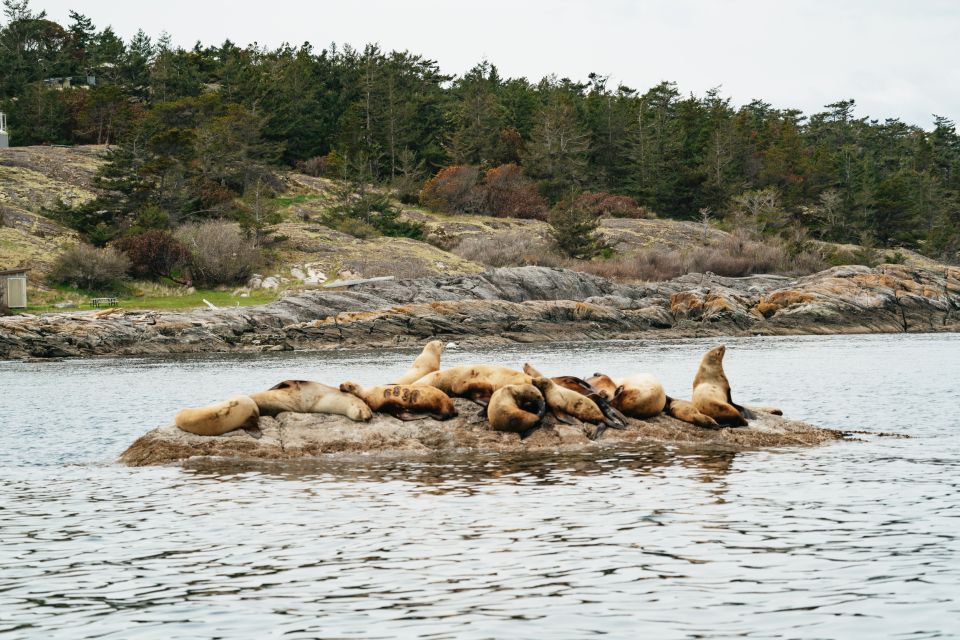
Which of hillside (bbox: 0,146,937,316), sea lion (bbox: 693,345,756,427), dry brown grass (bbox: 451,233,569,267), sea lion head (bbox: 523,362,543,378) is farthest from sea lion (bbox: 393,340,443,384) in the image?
dry brown grass (bbox: 451,233,569,267)

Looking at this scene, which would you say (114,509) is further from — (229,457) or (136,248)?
(136,248)

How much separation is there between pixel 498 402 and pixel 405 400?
1747 mm

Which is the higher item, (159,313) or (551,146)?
(551,146)

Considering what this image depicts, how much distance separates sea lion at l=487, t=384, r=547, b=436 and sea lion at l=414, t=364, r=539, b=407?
50 centimetres

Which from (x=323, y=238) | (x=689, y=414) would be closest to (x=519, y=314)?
(x=323, y=238)

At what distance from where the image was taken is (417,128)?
11975 centimetres

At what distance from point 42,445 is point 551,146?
321ft

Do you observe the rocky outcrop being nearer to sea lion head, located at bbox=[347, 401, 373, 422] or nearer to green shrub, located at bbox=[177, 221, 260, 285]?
sea lion head, located at bbox=[347, 401, 373, 422]

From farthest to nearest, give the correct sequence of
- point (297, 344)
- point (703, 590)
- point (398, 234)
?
point (398, 234), point (297, 344), point (703, 590)

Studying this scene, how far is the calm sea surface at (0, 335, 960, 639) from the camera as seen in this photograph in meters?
8.49

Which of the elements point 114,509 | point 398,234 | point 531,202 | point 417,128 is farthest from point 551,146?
point 114,509

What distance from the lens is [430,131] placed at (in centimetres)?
12262

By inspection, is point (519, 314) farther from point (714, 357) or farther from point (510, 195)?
point (714, 357)

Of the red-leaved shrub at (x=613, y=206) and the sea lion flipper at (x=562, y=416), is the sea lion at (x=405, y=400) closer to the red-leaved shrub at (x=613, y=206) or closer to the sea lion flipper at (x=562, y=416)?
the sea lion flipper at (x=562, y=416)
